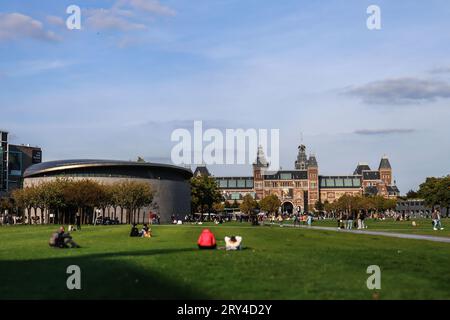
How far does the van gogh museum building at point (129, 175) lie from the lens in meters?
141

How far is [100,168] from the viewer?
14225 cm

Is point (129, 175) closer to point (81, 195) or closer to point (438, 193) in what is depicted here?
point (81, 195)

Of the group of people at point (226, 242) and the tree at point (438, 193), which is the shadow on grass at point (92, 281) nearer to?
the group of people at point (226, 242)

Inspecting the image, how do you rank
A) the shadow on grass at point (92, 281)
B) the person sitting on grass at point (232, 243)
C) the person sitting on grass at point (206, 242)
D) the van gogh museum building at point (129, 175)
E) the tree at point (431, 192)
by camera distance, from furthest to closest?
the tree at point (431, 192), the van gogh museum building at point (129, 175), the person sitting on grass at point (206, 242), the person sitting on grass at point (232, 243), the shadow on grass at point (92, 281)

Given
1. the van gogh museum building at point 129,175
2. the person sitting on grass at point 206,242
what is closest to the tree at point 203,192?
the van gogh museum building at point 129,175

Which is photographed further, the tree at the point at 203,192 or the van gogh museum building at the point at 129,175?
the tree at the point at 203,192

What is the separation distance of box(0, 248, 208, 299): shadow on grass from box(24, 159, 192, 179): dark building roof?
392 ft

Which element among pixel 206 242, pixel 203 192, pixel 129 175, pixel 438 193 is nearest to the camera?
pixel 206 242

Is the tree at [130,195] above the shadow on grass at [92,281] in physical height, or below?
above

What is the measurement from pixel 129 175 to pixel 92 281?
126600 millimetres

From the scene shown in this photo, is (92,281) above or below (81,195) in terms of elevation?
below

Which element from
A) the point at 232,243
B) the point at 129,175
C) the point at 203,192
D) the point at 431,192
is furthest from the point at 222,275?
the point at 431,192

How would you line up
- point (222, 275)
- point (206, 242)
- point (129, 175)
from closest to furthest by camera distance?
point (222, 275)
point (206, 242)
point (129, 175)
